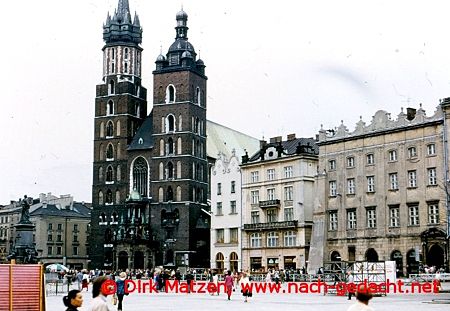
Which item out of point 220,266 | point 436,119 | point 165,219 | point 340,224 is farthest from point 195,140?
point 436,119

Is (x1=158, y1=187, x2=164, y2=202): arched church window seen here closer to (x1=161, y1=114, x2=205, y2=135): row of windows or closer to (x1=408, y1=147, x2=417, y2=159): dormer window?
(x1=161, y1=114, x2=205, y2=135): row of windows

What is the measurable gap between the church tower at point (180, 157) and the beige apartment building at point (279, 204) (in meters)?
15.1

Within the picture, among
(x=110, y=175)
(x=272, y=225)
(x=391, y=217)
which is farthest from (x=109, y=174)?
(x=391, y=217)

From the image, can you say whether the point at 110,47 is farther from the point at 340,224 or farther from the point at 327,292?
the point at 327,292

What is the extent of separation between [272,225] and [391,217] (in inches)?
618

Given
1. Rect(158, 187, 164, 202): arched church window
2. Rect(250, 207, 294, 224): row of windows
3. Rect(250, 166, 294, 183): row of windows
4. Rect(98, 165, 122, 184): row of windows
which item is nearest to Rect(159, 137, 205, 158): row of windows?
Rect(158, 187, 164, 202): arched church window

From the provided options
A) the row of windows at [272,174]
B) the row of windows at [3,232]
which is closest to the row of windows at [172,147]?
the row of windows at [272,174]

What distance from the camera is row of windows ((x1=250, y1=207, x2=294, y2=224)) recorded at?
77562mm

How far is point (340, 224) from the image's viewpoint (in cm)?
7081

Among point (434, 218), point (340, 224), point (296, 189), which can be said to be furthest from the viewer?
point (296, 189)

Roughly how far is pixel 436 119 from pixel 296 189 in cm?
1833

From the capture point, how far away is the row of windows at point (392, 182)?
63344mm

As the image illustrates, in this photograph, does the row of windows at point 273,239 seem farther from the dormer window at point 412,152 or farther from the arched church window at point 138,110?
the arched church window at point 138,110

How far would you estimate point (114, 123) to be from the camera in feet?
346
